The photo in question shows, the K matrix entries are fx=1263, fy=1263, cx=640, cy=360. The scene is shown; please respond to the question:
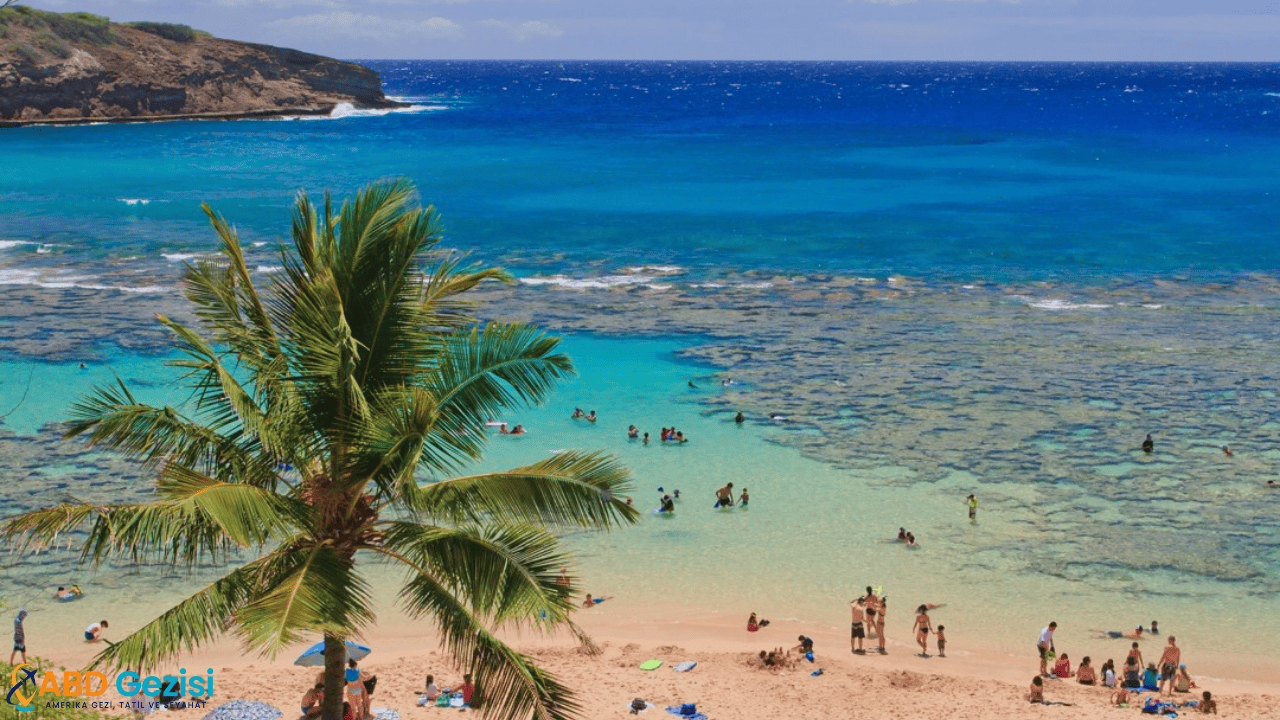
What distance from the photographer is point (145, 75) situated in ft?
448

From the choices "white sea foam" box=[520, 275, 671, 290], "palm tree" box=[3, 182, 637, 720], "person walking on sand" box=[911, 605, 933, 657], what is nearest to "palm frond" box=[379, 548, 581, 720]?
"palm tree" box=[3, 182, 637, 720]

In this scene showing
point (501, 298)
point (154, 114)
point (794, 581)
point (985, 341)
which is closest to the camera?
point (794, 581)

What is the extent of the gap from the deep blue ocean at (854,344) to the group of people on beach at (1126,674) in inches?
60.9

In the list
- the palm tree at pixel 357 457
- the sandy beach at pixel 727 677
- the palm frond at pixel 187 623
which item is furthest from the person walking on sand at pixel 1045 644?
the palm frond at pixel 187 623

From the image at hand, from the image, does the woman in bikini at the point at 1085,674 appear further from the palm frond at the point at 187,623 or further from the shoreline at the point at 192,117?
the shoreline at the point at 192,117

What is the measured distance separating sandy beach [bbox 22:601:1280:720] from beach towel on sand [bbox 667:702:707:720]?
0.77ft

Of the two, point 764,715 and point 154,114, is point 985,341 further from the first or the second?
point 154,114

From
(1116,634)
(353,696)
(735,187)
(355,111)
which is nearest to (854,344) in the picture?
(1116,634)

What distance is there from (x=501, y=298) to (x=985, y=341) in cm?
1967

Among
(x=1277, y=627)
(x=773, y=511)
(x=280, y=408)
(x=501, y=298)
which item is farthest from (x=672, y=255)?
(x=280, y=408)

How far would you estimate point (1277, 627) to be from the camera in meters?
23.9

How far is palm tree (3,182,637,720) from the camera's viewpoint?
Result: 1102cm

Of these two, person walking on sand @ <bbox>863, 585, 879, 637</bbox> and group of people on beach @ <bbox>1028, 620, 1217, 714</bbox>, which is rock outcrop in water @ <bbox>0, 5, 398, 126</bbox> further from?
group of people on beach @ <bbox>1028, 620, 1217, 714</bbox>

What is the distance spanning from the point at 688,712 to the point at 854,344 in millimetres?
26474
